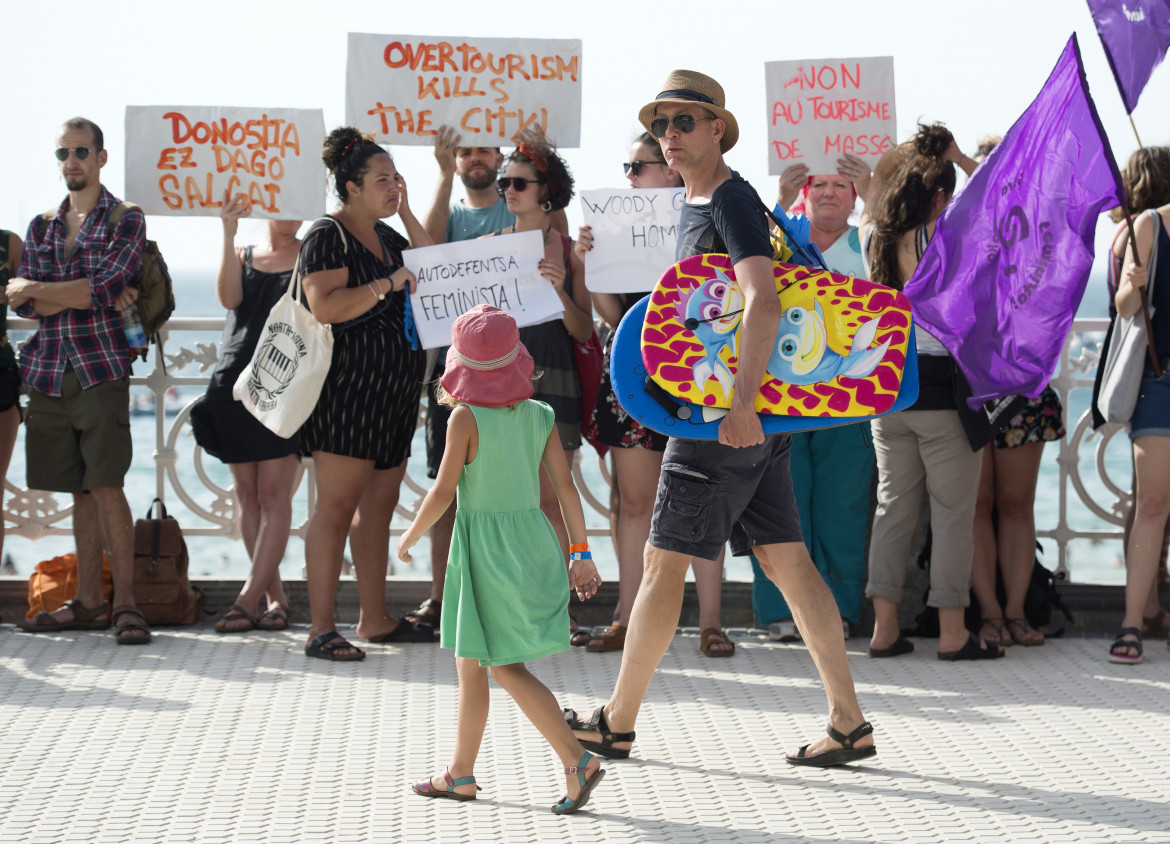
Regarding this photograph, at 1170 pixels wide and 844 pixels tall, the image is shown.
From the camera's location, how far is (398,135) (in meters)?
6.43

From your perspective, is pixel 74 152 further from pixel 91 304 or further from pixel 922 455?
pixel 922 455

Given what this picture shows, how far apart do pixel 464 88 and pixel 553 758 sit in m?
3.46

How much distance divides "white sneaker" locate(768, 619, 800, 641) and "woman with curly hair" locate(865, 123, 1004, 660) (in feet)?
1.19

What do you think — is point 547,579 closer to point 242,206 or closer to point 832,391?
point 832,391

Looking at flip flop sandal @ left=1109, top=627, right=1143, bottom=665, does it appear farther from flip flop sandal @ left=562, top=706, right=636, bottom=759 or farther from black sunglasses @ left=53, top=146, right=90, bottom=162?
black sunglasses @ left=53, top=146, right=90, bottom=162

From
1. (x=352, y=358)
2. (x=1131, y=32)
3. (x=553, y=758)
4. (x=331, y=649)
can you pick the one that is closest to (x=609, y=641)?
(x=331, y=649)

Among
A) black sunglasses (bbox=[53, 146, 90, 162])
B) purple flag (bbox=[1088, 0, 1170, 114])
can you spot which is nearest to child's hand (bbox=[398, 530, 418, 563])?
purple flag (bbox=[1088, 0, 1170, 114])

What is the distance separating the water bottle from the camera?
632 cm

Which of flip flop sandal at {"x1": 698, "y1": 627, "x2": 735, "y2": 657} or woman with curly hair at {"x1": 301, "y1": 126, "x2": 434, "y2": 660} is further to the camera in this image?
flip flop sandal at {"x1": 698, "y1": 627, "x2": 735, "y2": 657}

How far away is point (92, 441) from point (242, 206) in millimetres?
1323

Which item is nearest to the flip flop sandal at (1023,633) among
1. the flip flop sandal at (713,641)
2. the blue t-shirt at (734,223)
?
the flip flop sandal at (713,641)

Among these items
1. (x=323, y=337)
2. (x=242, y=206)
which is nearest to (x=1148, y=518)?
(x=323, y=337)

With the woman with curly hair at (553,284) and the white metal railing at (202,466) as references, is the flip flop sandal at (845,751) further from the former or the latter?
the white metal railing at (202,466)

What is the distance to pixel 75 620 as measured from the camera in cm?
629
